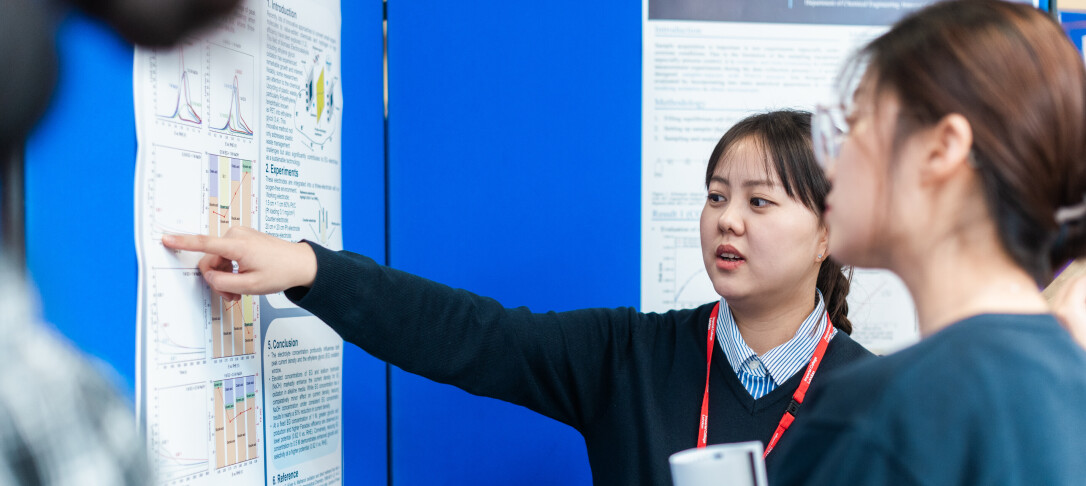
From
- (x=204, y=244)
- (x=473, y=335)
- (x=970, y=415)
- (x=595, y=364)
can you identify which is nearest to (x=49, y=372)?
(x=970, y=415)

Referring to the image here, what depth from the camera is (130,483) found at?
31cm

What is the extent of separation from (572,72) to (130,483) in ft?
4.81

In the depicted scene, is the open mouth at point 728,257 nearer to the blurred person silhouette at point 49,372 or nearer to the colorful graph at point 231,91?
the colorful graph at point 231,91

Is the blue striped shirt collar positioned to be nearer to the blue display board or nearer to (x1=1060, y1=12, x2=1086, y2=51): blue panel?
the blue display board

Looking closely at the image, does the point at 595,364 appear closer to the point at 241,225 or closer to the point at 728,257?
the point at 728,257

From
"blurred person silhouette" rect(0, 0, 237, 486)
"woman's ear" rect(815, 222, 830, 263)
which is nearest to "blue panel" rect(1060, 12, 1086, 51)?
"woman's ear" rect(815, 222, 830, 263)

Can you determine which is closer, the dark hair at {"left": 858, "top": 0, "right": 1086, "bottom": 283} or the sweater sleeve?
the dark hair at {"left": 858, "top": 0, "right": 1086, "bottom": 283}

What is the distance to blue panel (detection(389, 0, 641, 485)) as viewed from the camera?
162 cm

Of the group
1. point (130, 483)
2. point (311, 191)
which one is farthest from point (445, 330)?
point (130, 483)

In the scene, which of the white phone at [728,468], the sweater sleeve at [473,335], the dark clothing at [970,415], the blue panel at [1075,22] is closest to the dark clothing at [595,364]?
the sweater sleeve at [473,335]

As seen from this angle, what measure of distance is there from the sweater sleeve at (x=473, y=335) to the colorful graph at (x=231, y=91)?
0.19 metres

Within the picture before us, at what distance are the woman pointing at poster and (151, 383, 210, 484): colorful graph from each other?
0.34m

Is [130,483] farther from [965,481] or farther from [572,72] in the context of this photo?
[572,72]

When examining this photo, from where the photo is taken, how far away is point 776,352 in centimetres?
140
